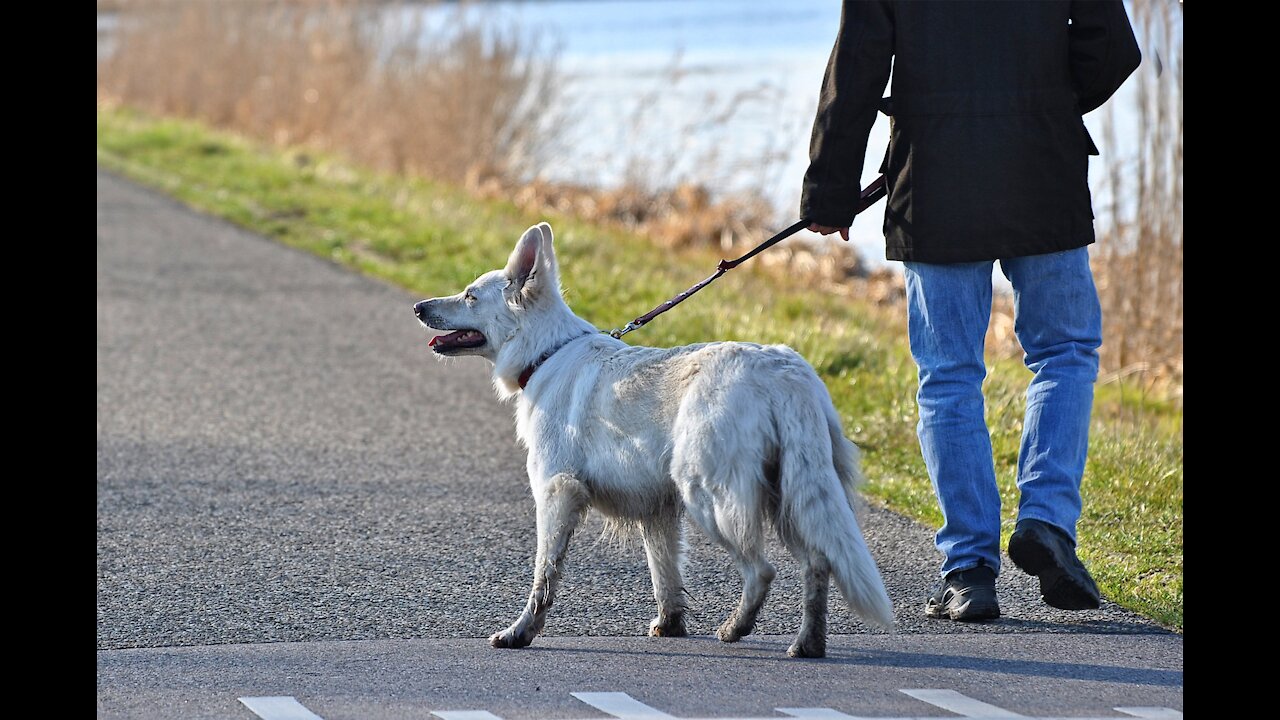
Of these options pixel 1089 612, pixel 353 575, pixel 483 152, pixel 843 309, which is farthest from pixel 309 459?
pixel 483 152

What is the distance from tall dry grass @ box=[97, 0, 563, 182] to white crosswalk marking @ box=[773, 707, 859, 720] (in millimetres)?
13041

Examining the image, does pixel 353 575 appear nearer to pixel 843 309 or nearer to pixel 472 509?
pixel 472 509

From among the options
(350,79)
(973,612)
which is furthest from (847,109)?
(350,79)

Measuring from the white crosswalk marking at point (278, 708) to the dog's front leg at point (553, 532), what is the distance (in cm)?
79

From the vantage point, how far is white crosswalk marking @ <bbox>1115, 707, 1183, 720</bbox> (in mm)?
4168

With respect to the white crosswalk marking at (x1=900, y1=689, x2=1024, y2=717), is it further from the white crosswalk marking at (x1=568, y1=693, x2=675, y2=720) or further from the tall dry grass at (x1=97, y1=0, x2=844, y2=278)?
the tall dry grass at (x1=97, y1=0, x2=844, y2=278)

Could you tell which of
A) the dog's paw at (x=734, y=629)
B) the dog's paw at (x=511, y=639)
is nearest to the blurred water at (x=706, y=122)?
the dog's paw at (x=734, y=629)

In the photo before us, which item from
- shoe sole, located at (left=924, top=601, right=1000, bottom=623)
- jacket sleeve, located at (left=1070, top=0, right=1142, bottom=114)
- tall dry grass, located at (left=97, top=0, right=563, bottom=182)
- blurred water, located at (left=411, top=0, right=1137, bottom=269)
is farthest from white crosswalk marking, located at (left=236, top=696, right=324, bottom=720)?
tall dry grass, located at (left=97, top=0, right=563, bottom=182)

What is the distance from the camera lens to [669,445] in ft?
15.9

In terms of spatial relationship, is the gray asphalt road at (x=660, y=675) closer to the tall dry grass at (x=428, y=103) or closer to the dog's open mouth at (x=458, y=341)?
the dog's open mouth at (x=458, y=341)

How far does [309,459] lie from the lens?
7797 mm

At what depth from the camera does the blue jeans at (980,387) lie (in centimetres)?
522

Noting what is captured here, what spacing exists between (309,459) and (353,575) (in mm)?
1989

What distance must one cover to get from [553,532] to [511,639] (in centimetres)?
35
